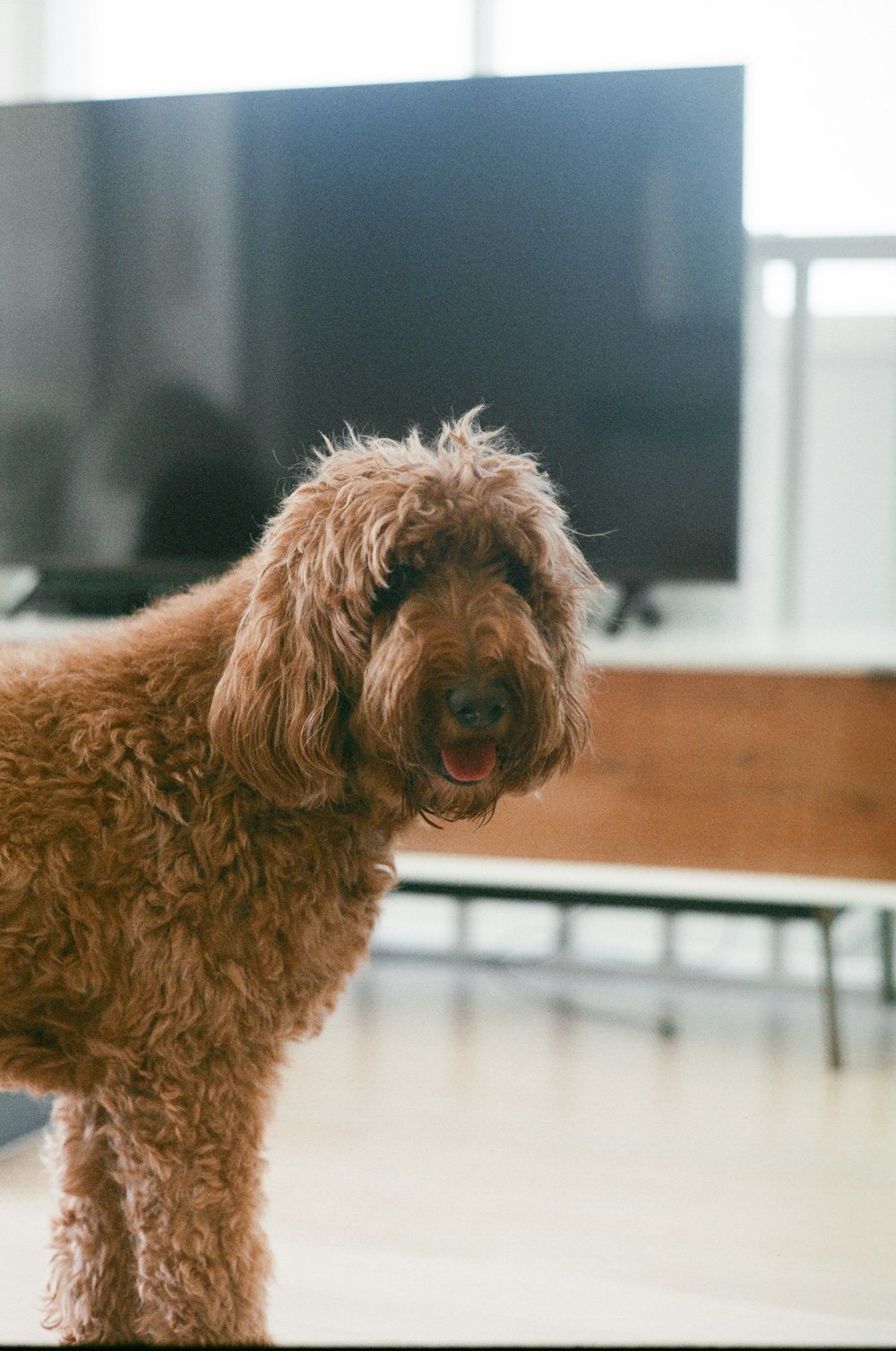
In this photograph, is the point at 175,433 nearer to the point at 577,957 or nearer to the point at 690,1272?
the point at 577,957

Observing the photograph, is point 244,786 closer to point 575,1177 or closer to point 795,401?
point 575,1177

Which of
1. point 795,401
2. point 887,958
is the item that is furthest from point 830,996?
point 795,401

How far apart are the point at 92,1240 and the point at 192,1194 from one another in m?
0.25

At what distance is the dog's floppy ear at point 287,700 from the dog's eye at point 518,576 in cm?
18

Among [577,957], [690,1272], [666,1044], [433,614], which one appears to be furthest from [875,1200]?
[433,614]

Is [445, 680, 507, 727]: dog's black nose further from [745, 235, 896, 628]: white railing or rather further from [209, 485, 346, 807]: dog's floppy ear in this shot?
[745, 235, 896, 628]: white railing

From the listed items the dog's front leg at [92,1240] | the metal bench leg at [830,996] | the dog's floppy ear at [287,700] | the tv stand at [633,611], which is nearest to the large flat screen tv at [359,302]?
the tv stand at [633,611]

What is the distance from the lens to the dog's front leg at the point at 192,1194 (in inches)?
45.6

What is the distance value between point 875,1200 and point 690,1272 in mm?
389

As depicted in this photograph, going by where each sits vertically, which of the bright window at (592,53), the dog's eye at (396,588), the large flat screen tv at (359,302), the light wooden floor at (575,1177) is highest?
the bright window at (592,53)

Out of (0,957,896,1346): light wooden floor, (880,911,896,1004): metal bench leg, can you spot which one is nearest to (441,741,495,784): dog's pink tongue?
(0,957,896,1346): light wooden floor

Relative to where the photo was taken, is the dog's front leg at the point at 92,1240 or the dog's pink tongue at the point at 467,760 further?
the dog's front leg at the point at 92,1240

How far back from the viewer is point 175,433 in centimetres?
279

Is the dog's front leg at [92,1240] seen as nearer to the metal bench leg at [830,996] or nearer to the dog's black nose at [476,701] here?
the dog's black nose at [476,701]
